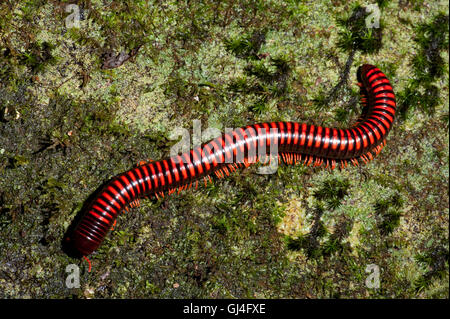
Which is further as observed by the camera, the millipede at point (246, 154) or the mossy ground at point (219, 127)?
the mossy ground at point (219, 127)

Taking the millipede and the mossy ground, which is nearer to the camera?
the millipede

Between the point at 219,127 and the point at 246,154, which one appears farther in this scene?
the point at 219,127
